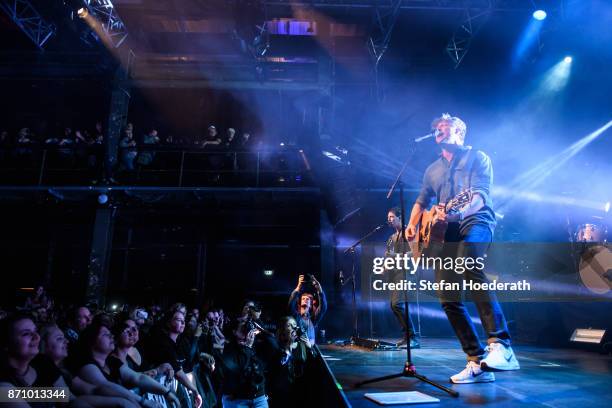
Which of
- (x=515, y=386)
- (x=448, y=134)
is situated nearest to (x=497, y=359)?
(x=515, y=386)

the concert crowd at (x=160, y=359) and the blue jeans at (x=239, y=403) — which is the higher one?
the concert crowd at (x=160, y=359)

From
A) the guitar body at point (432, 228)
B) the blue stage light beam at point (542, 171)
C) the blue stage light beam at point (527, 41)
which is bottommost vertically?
the guitar body at point (432, 228)

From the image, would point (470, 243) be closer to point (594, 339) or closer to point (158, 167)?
point (594, 339)

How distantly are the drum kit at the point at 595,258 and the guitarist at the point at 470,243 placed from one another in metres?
4.70

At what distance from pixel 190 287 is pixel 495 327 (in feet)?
34.7

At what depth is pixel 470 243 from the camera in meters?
2.55

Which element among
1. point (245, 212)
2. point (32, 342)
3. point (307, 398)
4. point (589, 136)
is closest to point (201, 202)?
point (245, 212)

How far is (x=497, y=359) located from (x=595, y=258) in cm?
518

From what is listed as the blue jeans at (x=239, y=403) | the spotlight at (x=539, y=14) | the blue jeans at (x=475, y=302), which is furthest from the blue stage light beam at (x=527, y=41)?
the blue jeans at (x=239, y=403)

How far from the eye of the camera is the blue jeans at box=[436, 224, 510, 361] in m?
2.45

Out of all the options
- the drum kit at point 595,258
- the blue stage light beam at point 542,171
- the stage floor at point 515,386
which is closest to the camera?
the stage floor at point 515,386

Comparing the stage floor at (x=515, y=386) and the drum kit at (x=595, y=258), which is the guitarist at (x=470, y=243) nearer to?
the stage floor at (x=515, y=386)

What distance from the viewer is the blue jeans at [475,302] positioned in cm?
245

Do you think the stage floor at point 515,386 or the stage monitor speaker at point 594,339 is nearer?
the stage floor at point 515,386
